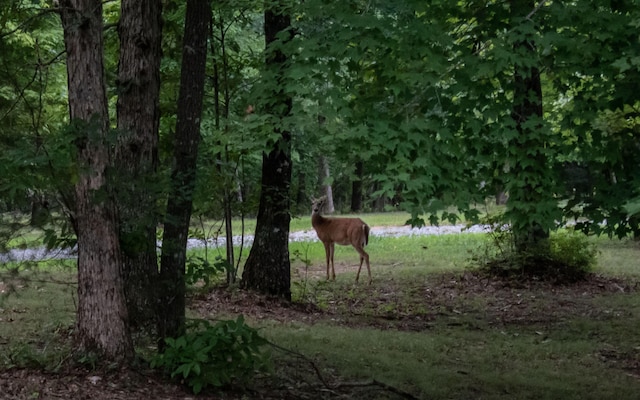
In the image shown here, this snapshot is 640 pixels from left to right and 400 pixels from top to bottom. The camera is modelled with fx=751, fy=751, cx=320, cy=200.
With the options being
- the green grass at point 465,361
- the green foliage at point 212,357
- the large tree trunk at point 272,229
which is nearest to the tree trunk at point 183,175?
the green foliage at point 212,357

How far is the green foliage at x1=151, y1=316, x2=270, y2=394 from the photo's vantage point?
18.1 ft

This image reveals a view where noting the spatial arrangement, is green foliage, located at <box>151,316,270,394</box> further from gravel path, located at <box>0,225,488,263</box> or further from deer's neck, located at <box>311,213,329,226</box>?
deer's neck, located at <box>311,213,329,226</box>

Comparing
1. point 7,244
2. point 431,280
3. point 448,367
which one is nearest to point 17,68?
point 7,244

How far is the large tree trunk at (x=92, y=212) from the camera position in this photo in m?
5.43

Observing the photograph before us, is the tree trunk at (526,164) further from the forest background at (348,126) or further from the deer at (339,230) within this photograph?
the deer at (339,230)

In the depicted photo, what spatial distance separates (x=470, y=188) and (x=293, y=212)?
5298mm

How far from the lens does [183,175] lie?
615 cm

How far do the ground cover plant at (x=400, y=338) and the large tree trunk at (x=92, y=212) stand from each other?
0.25m

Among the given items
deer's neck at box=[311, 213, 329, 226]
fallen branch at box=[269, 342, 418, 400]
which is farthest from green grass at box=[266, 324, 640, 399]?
deer's neck at box=[311, 213, 329, 226]

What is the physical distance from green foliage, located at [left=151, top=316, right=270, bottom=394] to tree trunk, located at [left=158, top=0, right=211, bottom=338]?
35 cm

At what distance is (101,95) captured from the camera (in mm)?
5516

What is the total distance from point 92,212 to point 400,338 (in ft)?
16.2

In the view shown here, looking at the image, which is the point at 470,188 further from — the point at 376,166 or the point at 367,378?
the point at 367,378

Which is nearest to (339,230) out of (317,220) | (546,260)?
(317,220)
